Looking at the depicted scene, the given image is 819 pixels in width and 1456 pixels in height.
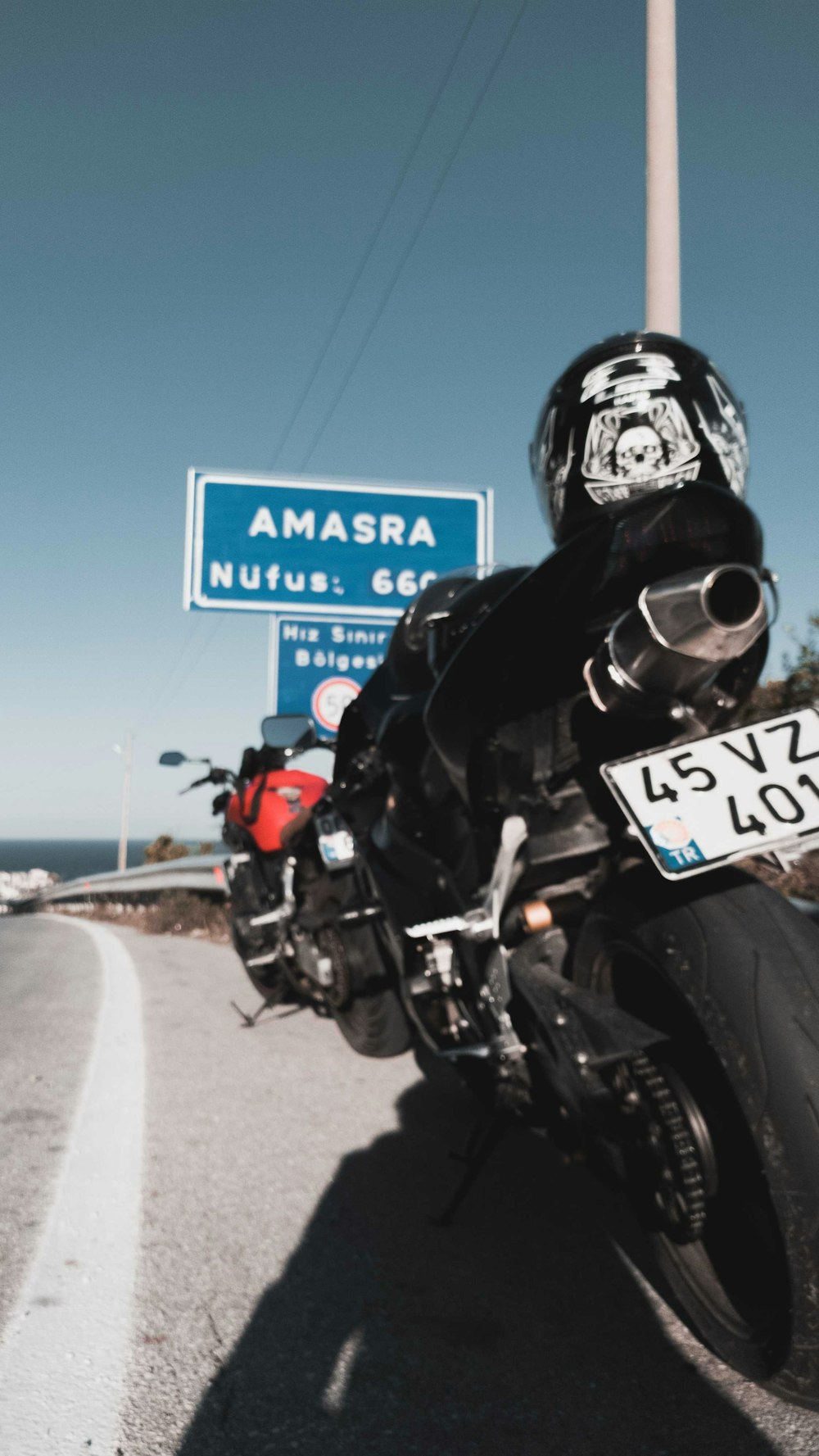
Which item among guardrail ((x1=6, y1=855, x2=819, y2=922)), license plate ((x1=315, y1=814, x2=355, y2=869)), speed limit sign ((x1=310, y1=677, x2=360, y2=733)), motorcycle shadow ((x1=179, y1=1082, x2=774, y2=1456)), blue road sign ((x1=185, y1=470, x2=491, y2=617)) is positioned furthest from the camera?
guardrail ((x1=6, y1=855, x2=819, y2=922))

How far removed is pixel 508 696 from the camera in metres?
2.28

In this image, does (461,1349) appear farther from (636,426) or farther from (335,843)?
(335,843)

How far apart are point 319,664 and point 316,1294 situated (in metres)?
7.68

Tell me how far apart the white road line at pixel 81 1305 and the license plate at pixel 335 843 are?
110 cm

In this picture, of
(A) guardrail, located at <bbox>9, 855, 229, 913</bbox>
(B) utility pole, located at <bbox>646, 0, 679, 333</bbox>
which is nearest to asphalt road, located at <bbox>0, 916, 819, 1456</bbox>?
(A) guardrail, located at <bbox>9, 855, 229, 913</bbox>

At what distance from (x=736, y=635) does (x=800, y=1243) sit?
0.98 meters

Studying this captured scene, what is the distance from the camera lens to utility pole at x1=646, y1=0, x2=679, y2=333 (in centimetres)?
558

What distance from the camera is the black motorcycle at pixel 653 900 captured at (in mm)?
1662

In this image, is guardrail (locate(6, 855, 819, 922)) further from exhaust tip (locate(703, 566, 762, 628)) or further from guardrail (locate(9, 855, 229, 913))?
exhaust tip (locate(703, 566, 762, 628))

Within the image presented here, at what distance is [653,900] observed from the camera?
1.90 meters

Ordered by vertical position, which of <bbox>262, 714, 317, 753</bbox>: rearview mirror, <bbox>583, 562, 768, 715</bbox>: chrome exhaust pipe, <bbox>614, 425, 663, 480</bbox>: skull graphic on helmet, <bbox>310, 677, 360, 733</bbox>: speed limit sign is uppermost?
<bbox>310, 677, 360, 733</bbox>: speed limit sign

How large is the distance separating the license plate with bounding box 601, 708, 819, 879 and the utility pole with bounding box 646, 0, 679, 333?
168 inches

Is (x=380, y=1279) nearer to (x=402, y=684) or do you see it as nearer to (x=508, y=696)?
(x=508, y=696)

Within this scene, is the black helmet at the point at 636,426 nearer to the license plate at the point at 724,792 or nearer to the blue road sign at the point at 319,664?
the license plate at the point at 724,792
